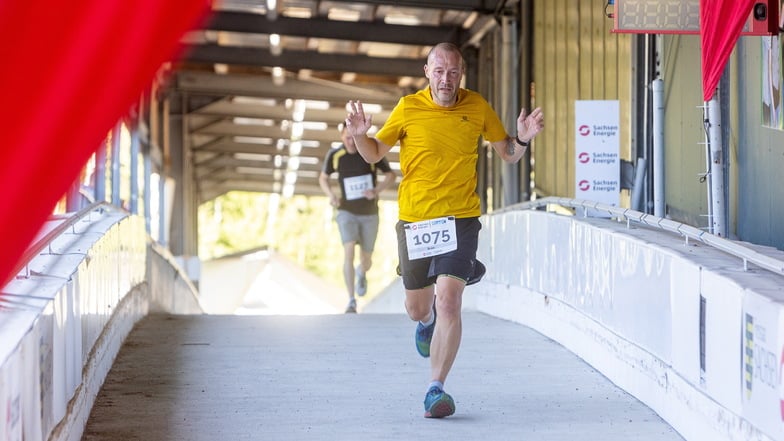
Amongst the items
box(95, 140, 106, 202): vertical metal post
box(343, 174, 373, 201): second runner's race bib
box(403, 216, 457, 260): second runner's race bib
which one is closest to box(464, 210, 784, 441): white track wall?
box(403, 216, 457, 260): second runner's race bib

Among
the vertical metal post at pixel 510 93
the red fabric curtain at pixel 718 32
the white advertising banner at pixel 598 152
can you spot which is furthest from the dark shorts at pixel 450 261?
the vertical metal post at pixel 510 93

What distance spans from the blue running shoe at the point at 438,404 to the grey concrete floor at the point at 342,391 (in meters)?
0.04

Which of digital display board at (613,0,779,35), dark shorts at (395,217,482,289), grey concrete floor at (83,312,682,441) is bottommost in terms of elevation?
grey concrete floor at (83,312,682,441)

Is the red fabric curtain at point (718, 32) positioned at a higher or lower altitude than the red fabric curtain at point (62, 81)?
higher

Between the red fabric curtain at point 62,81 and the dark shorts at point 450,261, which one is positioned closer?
the red fabric curtain at point 62,81

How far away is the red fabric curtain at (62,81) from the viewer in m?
0.93

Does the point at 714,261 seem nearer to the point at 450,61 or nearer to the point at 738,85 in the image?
the point at 450,61

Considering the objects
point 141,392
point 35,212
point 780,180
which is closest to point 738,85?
point 780,180

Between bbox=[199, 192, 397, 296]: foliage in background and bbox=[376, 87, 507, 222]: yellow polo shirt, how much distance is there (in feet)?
190

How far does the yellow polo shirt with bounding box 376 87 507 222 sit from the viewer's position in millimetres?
6000

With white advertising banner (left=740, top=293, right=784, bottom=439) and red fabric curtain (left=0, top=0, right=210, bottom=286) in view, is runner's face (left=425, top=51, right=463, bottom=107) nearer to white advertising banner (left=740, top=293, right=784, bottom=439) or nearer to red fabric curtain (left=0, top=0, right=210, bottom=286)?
white advertising banner (left=740, top=293, right=784, bottom=439)

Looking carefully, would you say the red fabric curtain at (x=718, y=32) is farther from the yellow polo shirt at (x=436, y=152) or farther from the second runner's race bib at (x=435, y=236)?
the second runner's race bib at (x=435, y=236)

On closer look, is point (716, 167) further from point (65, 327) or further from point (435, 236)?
point (65, 327)

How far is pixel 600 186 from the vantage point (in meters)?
11.2
